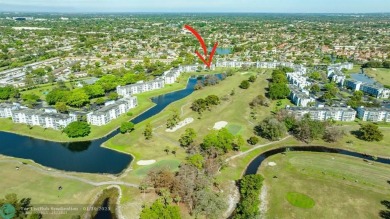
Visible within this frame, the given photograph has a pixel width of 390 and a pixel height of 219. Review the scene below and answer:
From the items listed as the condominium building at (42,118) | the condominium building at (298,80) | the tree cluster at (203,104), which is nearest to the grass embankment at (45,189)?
the condominium building at (42,118)

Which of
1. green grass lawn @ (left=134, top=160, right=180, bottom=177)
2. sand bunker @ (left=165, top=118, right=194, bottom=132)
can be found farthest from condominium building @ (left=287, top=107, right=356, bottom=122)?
green grass lawn @ (left=134, top=160, right=180, bottom=177)

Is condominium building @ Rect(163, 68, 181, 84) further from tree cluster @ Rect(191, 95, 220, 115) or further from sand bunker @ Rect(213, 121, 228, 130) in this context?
sand bunker @ Rect(213, 121, 228, 130)

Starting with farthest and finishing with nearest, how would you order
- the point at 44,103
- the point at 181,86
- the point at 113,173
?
the point at 181,86 < the point at 44,103 < the point at 113,173

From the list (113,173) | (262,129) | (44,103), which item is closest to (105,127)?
(113,173)

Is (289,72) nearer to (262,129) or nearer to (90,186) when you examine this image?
(262,129)

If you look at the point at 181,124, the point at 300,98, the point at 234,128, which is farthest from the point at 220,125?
the point at 300,98

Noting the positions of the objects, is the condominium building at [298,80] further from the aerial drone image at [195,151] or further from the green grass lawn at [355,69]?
the green grass lawn at [355,69]
